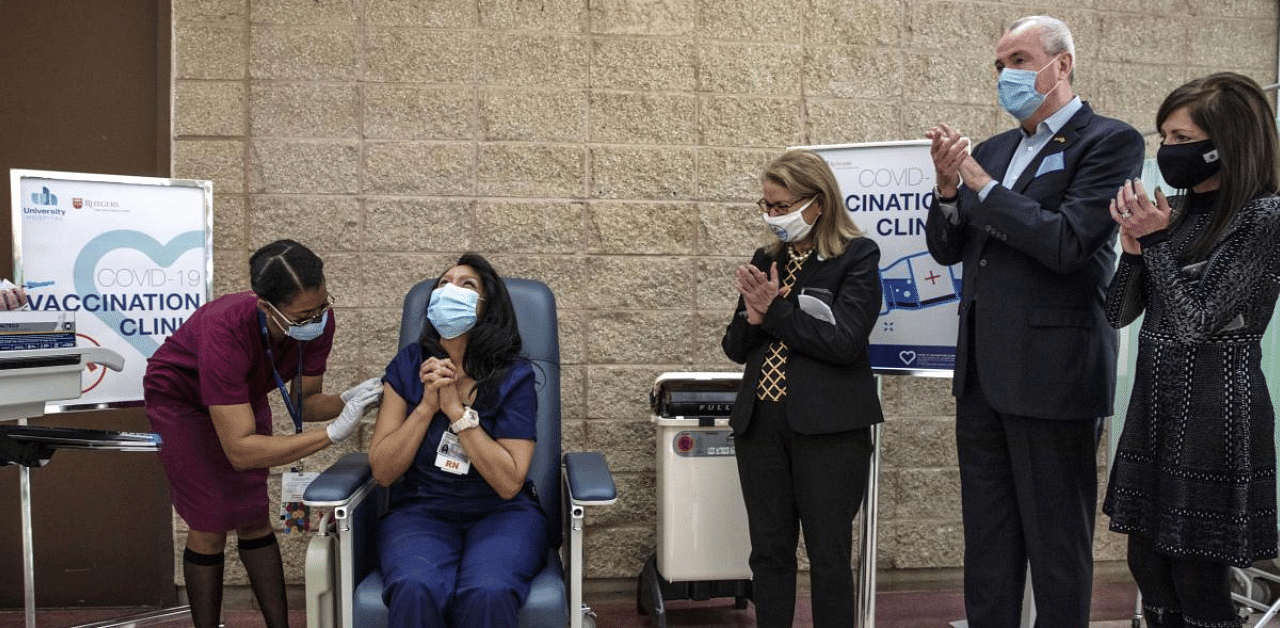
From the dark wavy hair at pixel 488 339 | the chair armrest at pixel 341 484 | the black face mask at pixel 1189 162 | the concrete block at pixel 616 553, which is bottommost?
the concrete block at pixel 616 553

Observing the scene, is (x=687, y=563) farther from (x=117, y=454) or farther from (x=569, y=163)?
(x=117, y=454)

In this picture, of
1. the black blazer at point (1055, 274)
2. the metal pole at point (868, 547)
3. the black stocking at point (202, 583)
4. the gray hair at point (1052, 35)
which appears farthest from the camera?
the metal pole at point (868, 547)

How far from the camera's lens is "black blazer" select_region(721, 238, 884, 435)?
2102mm

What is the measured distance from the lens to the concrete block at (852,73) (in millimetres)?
3174

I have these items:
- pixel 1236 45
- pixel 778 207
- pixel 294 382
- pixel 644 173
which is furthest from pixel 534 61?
pixel 1236 45

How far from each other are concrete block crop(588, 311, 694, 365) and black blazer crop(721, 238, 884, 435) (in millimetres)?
891

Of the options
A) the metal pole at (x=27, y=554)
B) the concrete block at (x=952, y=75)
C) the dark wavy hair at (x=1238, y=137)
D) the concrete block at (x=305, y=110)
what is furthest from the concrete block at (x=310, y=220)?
the dark wavy hair at (x=1238, y=137)

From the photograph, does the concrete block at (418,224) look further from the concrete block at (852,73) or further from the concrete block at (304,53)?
the concrete block at (852,73)

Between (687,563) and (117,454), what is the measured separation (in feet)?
6.56

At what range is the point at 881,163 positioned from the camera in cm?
257

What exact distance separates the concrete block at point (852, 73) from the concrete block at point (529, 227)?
0.98 metres

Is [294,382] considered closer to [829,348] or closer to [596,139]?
[596,139]

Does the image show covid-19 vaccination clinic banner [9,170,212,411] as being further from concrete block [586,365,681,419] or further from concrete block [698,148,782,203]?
concrete block [698,148,782,203]

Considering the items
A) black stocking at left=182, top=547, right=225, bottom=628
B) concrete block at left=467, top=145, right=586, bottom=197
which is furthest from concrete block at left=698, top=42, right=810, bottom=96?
black stocking at left=182, top=547, right=225, bottom=628
